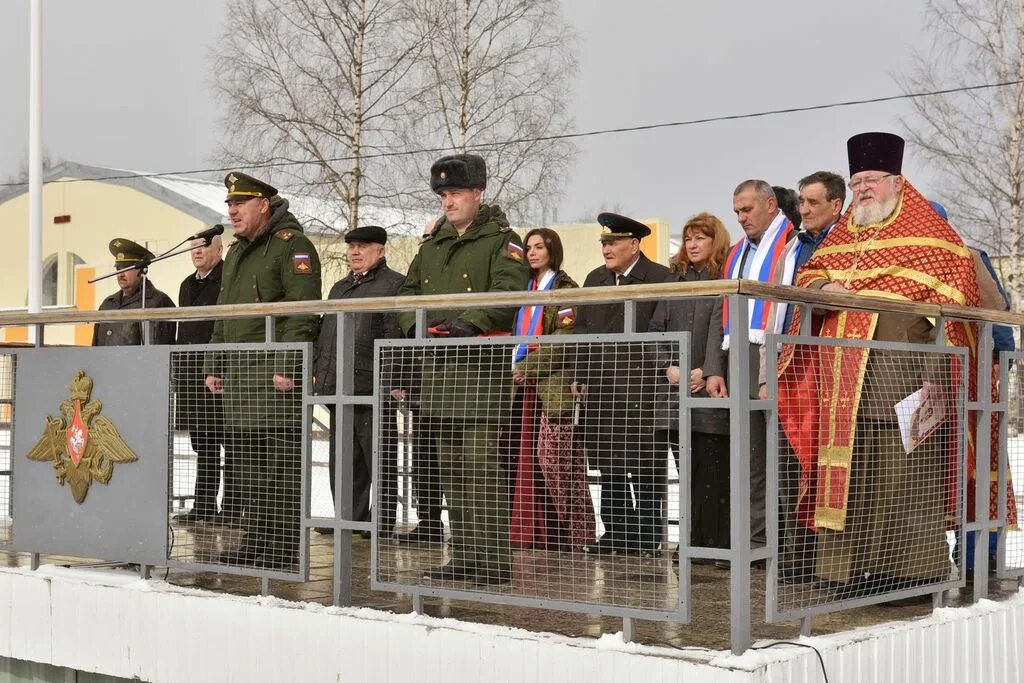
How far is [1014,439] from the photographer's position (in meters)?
6.11

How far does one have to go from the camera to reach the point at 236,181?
21.7 feet

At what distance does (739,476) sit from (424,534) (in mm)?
1703

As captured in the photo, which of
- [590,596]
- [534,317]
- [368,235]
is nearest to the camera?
[590,596]

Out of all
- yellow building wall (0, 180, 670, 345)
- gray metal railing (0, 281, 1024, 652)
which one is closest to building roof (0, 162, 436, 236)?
yellow building wall (0, 180, 670, 345)

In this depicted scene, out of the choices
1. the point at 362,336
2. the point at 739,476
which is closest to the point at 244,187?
the point at 362,336

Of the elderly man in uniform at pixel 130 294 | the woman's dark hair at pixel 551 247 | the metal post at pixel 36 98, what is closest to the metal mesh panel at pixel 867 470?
the woman's dark hair at pixel 551 247

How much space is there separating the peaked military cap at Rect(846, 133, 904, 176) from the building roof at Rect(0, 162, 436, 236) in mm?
17798

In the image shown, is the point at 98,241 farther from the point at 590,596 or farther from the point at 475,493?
the point at 590,596

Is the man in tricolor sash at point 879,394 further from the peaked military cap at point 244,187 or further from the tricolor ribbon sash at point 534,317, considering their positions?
the peaked military cap at point 244,187

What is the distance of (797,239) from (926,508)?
62.8 inches

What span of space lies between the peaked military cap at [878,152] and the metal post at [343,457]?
222cm

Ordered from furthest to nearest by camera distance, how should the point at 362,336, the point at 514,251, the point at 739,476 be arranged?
the point at 362,336 < the point at 514,251 < the point at 739,476

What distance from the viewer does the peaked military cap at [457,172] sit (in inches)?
227

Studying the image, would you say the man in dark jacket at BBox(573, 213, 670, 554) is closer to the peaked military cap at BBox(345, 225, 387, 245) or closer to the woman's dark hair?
the woman's dark hair
